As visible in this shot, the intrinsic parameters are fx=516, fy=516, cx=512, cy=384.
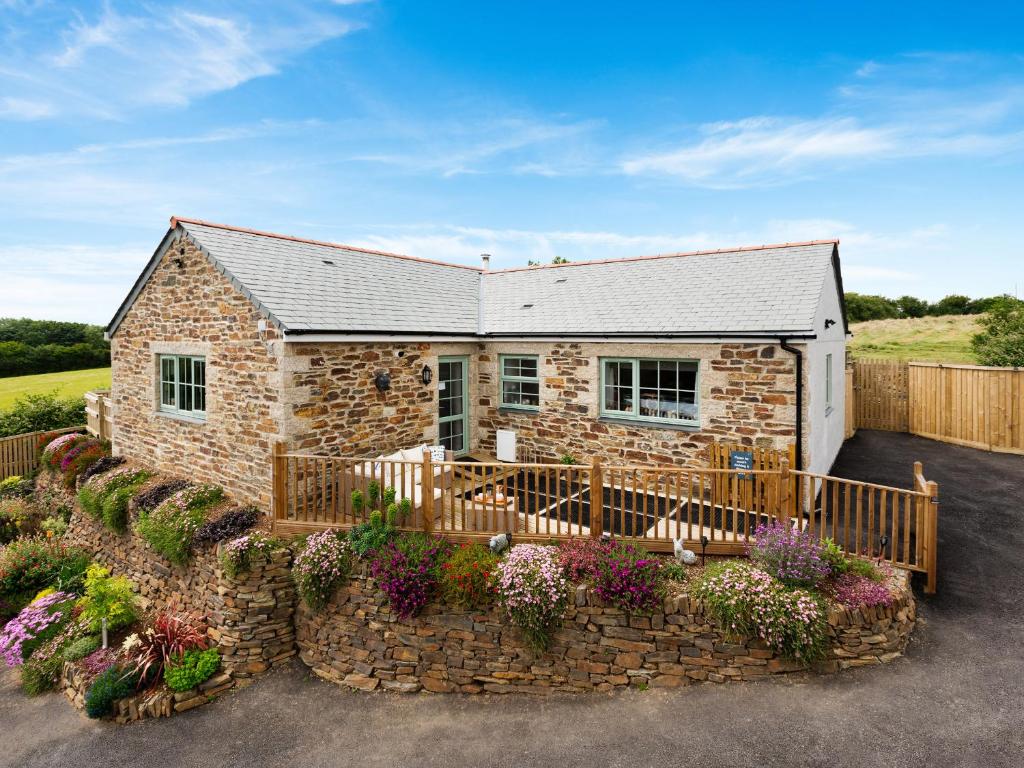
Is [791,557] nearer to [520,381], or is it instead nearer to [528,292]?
[520,381]

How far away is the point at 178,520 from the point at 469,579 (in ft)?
20.2

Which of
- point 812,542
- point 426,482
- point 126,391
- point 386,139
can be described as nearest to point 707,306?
point 812,542

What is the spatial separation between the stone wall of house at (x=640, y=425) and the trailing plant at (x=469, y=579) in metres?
4.54

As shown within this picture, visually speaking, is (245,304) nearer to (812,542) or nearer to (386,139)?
(812,542)

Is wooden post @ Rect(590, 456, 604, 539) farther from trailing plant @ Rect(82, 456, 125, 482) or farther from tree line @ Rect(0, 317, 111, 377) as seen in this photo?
tree line @ Rect(0, 317, 111, 377)

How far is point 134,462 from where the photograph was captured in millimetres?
12914

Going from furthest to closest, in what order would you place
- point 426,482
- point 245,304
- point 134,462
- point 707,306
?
point 134,462 < point 707,306 < point 245,304 < point 426,482

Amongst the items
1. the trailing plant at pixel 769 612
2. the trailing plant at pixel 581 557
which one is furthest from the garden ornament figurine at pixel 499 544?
the trailing plant at pixel 769 612

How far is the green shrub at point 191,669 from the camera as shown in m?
7.70

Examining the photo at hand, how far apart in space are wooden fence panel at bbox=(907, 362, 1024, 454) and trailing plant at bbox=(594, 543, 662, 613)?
1362cm

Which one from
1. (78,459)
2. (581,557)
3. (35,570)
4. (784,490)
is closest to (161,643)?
(35,570)

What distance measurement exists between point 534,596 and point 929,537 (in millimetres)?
5347

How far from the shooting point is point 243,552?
8.37m

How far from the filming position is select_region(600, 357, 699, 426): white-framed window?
404 inches
